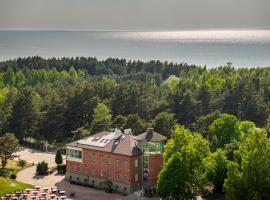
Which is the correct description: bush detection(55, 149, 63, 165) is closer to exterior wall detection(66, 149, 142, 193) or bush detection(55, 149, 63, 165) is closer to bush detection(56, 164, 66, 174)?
bush detection(56, 164, 66, 174)

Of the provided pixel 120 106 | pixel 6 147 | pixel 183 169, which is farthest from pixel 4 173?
pixel 120 106

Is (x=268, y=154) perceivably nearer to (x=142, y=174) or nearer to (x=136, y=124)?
(x=142, y=174)

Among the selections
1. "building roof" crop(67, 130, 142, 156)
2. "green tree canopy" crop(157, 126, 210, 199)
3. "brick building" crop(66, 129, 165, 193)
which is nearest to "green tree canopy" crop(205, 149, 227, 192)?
"green tree canopy" crop(157, 126, 210, 199)

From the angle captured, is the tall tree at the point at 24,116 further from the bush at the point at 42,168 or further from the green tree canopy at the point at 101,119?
the bush at the point at 42,168

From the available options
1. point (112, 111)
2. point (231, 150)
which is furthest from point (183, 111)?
point (231, 150)

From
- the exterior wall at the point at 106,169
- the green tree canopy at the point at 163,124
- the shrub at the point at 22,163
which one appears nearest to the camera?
the exterior wall at the point at 106,169

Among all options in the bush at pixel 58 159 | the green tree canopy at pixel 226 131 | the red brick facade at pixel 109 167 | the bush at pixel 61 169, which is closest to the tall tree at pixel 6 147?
the bush at pixel 58 159

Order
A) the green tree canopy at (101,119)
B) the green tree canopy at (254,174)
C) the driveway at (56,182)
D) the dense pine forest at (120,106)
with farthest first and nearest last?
1. the dense pine forest at (120,106)
2. the green tree canopy at (101,119)
3. the driveway at (56,182)
4. the green tree canopy at (254,174)
